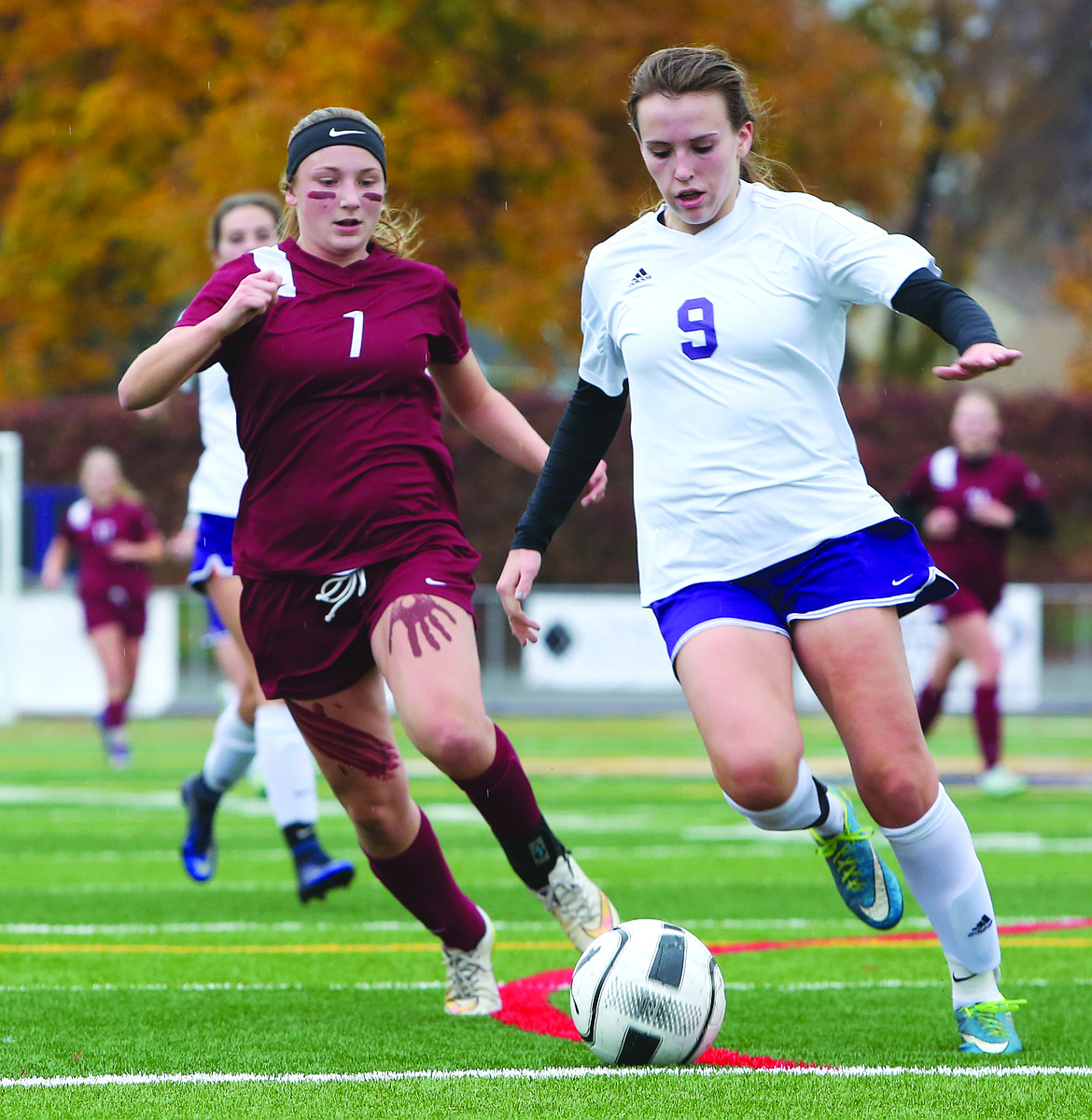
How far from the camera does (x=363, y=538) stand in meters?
4.75

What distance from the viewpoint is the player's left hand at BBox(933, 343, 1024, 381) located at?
3.76 m

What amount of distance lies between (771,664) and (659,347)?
2.61 feet

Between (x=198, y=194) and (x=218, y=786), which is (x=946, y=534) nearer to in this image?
(x=218, y=786)

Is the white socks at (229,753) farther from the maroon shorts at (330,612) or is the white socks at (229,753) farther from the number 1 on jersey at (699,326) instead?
the number 1 on jersey at (699,326)

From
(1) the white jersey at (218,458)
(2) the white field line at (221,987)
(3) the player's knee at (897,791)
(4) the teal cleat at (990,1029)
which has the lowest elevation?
(2) the white field line at (221,987)

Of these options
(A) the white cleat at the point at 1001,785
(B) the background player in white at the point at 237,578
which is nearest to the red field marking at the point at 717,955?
(B) the background player in white at the point at 237,578

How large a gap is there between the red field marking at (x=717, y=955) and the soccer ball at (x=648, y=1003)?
133mm

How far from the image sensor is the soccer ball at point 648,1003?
429 cm

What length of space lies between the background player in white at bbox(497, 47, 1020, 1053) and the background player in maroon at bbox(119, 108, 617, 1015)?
0.59 metres

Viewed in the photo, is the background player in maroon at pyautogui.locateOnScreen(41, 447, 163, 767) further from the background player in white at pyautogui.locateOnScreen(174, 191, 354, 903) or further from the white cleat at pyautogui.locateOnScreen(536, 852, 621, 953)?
the white cleat at pyautogui.locateOnScreen(536, 852, 621, 953)

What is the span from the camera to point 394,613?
4645 mm

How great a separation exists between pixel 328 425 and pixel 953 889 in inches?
74.9

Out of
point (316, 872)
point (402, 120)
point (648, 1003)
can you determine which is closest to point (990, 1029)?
point (648, 1003)

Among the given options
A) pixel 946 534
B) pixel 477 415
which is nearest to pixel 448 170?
pixel 946 534
